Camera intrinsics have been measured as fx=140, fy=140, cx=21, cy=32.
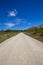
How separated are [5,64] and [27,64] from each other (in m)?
1.21

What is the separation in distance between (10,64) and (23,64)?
2.33 ft

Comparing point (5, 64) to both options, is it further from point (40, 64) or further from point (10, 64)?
point (40, 64)

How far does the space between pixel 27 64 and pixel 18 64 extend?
49cm

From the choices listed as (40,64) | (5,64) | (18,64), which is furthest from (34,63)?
(5,64)

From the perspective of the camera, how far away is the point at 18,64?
7672 mm

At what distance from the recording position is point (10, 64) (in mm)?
7668

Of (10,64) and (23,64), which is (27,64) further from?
(10,64)

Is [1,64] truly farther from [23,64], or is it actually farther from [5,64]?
[23,64]

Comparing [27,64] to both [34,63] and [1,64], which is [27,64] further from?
[1,64]

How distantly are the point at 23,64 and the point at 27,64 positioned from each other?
0.72 feet

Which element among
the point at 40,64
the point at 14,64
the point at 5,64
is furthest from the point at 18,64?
the point at 40,64

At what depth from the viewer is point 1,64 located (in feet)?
25.5

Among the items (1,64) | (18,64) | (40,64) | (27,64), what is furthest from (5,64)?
(40,64)

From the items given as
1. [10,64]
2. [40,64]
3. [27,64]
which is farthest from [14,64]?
[40,64]
